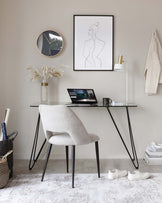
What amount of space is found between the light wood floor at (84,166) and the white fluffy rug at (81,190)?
172mm

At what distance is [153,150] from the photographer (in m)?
2.89

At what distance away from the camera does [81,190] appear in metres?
2.11

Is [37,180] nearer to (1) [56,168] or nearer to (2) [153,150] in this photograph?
(1) [56,168]

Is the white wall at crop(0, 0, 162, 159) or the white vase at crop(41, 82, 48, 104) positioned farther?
the white wall at crop(0, 0, 162, 159)

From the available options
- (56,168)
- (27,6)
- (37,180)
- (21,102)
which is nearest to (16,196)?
(37,180)

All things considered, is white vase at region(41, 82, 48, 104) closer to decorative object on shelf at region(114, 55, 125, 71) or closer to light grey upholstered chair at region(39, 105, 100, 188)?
light grey upholstered chair at region(39, 105, 100, 188)

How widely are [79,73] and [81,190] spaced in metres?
1.56

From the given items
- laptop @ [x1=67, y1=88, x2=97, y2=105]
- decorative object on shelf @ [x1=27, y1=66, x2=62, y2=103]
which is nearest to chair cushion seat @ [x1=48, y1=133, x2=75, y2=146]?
laptop @ [x1=67, y1=88, x2=97, y2=105]

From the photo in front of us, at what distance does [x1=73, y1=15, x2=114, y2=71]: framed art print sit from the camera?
119 inches

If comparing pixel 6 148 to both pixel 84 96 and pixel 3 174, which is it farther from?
pixel 84 96

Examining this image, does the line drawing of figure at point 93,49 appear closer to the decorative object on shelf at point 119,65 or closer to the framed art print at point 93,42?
the framed art print at point 93,42

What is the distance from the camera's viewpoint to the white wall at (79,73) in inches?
119

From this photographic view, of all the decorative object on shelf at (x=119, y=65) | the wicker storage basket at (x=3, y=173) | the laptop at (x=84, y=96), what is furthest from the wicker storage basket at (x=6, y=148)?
the decorative object on shelf at (x=119, y=65)

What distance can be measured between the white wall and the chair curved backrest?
86 cm
